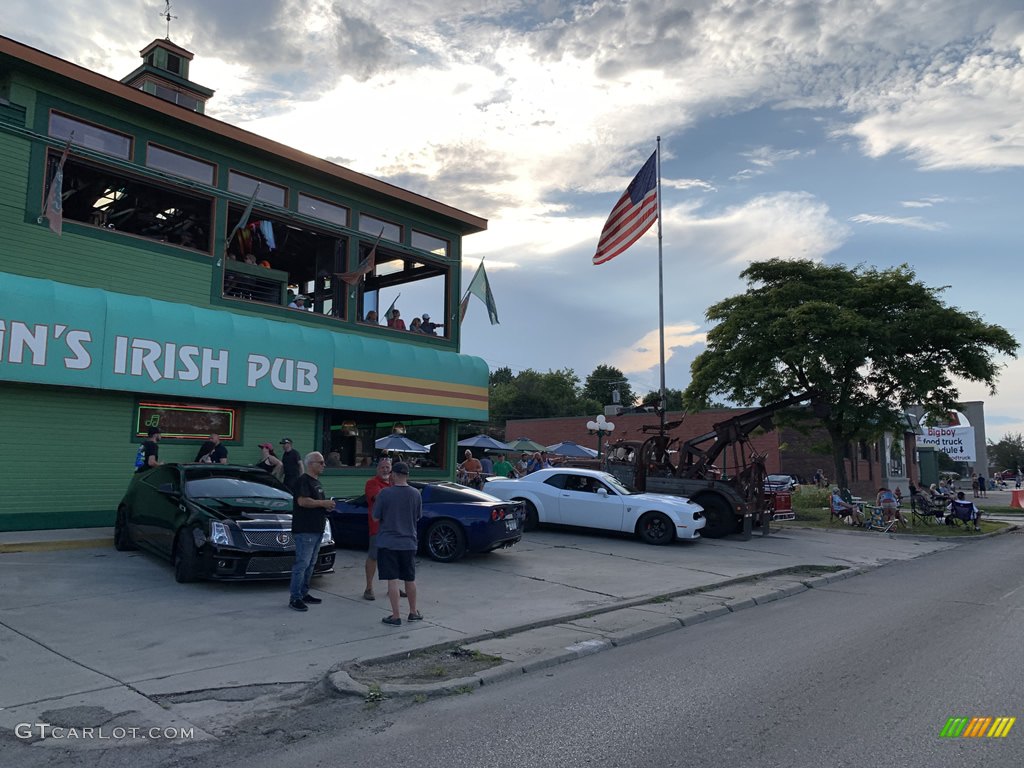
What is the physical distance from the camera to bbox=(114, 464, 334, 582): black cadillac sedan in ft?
31.5

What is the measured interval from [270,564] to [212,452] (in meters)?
5.68

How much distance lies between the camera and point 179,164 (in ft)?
51.9

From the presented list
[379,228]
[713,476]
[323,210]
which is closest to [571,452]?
[713,476]

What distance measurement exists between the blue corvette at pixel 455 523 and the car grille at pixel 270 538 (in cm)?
312

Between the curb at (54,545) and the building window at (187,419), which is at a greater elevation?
the building window at (187,419)

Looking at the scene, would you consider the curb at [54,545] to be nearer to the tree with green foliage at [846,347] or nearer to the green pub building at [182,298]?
the green pub building at [182,298]

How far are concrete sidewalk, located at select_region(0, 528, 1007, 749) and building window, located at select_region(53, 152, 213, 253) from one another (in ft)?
21.5

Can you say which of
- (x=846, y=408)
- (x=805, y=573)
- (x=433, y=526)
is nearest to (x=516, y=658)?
(x=433, y=526)

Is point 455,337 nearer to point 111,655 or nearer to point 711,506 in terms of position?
point 711,506

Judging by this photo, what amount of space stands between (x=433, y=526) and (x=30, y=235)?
865 centimetres

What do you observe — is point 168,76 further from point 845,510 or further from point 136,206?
point 845,510

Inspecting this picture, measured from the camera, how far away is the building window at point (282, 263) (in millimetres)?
17422

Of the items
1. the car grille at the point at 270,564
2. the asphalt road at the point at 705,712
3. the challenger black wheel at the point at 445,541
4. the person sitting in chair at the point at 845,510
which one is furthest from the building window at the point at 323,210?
the person sitting in chair at the point at 845,510

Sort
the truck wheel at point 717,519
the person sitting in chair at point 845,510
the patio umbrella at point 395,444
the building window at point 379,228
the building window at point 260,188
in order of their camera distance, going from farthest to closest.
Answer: the person sitting in chair at point 845,510 < the patio umbrella at point 395,444 < the building window at point 379,228 < the truck wheel at point 717,519 < the building window at point 260,188
